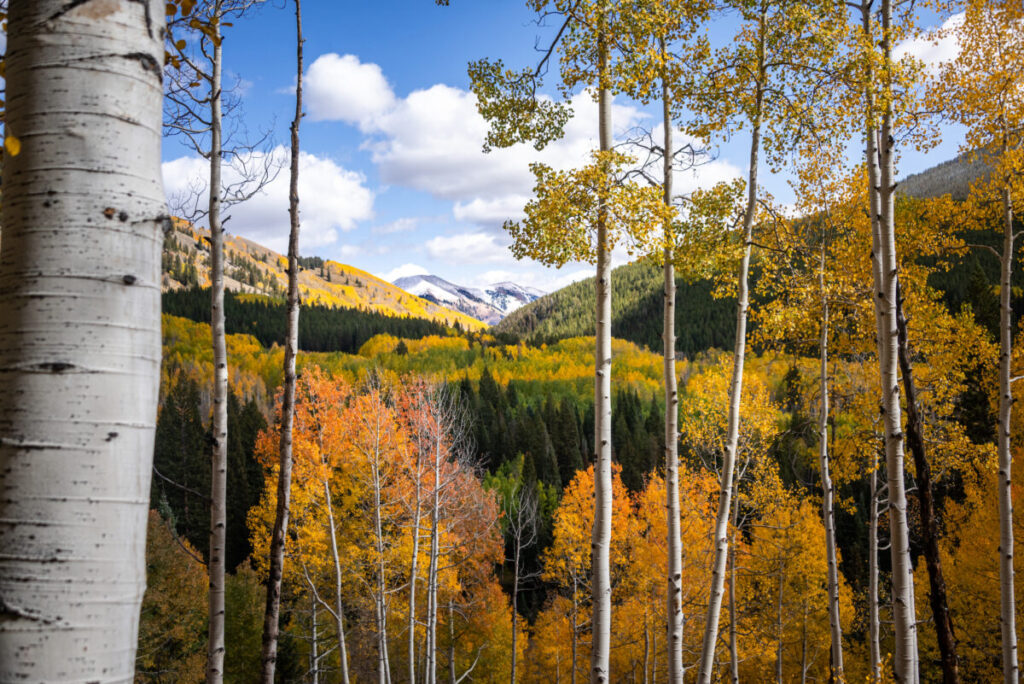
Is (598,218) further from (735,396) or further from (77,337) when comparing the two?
(77,337)

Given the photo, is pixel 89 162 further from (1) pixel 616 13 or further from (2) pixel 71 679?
(1) pixel 616 13

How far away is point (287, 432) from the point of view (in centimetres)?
538

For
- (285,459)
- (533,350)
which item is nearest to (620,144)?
(285,459)

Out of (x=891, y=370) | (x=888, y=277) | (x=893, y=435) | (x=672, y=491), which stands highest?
(x=888, y=277)

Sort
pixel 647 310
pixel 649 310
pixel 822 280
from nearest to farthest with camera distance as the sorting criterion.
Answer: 1. pixel 822 280
2. pixel 649 310
3. pixel 647 310

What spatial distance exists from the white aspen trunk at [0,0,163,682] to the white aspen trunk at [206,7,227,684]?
3935 mm

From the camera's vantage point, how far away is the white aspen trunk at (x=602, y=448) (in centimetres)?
493

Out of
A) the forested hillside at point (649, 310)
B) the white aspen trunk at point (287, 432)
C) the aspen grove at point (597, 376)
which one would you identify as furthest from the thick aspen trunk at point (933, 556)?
the forested hillside at point (649, 310)

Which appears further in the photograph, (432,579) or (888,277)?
(432,579)

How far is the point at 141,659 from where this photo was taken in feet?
40.8

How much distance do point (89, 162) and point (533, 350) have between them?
313 ft

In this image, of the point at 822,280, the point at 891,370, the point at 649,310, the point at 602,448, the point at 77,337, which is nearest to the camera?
the point at 77,337

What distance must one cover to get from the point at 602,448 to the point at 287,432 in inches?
114

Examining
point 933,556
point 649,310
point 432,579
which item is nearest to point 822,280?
point 933,556
